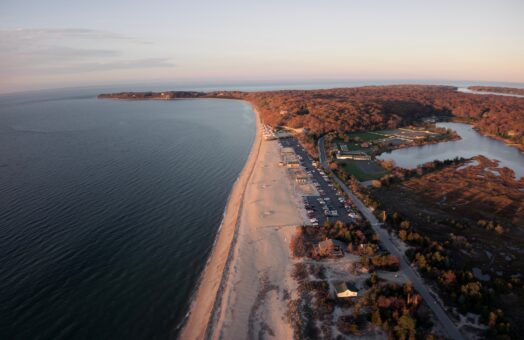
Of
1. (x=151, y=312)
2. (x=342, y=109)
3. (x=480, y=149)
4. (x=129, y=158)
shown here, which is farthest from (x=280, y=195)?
(x=342, y=109)

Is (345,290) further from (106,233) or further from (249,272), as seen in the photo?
(106,233)

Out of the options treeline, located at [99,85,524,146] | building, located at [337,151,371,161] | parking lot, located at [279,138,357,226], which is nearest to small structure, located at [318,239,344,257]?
parking lot, located at [279,138,357,226]

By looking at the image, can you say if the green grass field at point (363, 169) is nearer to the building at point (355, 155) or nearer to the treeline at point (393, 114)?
the building at point (355, 155)

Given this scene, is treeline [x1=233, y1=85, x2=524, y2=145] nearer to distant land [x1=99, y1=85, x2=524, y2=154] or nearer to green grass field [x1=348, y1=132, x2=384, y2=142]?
distant land [x1=99, y1=85, x2=524, y2=154]

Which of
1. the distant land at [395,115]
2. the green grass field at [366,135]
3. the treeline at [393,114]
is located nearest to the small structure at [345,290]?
the distant land at [395,115]

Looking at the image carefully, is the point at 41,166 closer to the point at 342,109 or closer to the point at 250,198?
the point at 250,198

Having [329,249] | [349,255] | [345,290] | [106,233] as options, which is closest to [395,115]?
[349,255]
